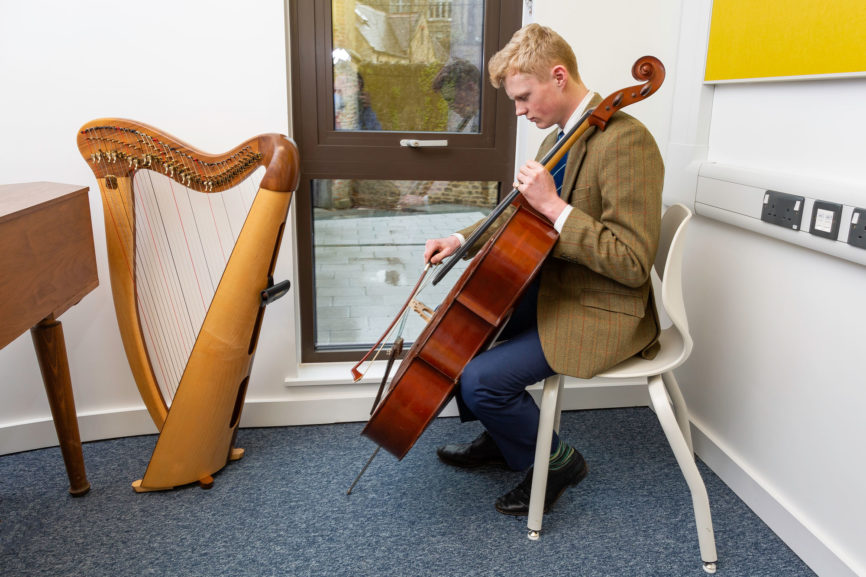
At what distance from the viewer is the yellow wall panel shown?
1.55m

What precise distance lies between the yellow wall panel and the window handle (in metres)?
0.87

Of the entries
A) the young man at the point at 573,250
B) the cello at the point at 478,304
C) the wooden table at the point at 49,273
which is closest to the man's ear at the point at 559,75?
the young man at the point at 573,250

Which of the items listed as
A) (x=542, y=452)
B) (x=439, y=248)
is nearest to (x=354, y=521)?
(x=542, y=452)

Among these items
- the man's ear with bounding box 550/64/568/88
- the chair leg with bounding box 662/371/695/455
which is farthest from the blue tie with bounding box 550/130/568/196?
the chair leg with bounding box 662/371/695/455

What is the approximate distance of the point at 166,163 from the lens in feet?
5.84

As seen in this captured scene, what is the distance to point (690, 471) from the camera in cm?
169

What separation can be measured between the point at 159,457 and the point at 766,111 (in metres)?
1.99

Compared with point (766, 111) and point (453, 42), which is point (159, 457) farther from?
point (766, 111)

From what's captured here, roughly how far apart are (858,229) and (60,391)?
211cm

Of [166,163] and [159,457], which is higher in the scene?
[166,163]

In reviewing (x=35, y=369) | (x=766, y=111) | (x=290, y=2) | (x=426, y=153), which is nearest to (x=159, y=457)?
(x=35, y=369)

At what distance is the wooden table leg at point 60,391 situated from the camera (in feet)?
6.14

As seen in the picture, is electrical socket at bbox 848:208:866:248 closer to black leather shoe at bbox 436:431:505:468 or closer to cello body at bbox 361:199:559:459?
cello body at bbox 361:199:559:459

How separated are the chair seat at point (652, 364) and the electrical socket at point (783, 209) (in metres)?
0.40
